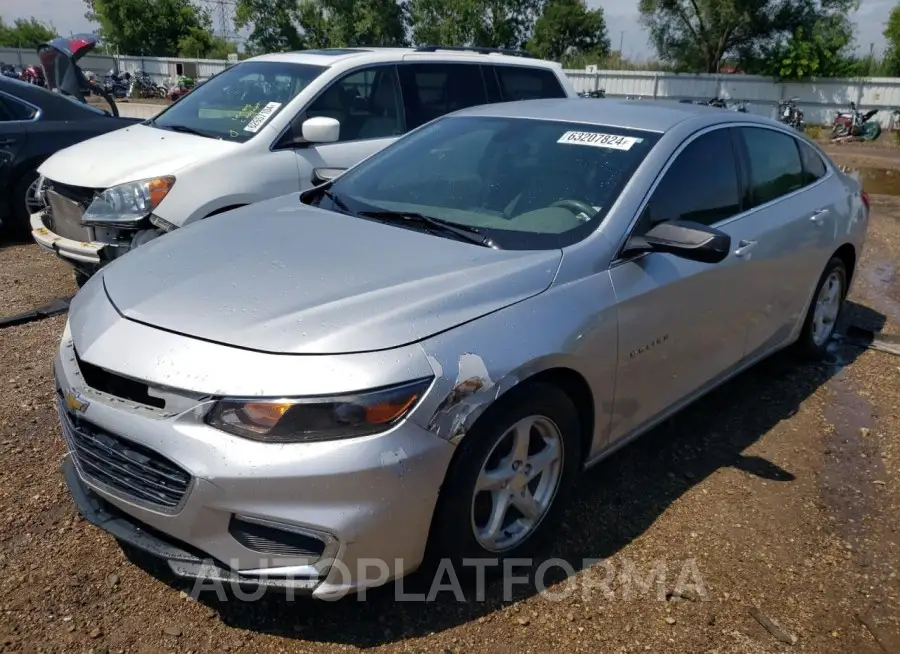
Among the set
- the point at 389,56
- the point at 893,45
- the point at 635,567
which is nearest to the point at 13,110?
the point at 389,56

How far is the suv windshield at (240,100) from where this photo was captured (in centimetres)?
549

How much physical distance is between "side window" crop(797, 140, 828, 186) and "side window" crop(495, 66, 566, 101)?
2.59 metres

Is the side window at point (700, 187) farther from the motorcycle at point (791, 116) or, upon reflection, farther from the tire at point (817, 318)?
the motorcycle at point (791, 116)

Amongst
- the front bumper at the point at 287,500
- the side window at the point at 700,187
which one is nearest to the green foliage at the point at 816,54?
the side window at the point at 700,187

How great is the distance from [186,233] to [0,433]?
54.4 inches

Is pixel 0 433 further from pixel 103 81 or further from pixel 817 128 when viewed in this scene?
pixel 103 81

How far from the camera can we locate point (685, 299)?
330 centimetres

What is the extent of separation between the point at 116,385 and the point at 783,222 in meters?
3.35

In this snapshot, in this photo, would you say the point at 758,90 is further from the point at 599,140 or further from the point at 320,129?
the point at 599,140

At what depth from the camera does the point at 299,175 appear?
543cm

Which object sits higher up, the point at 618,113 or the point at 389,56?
the point at 389,56

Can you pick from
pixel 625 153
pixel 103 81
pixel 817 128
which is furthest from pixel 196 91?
pixel 103 81

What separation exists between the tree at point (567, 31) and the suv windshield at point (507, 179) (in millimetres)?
44420

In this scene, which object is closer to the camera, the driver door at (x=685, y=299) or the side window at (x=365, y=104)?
the driver door at (x=685, y=299)
